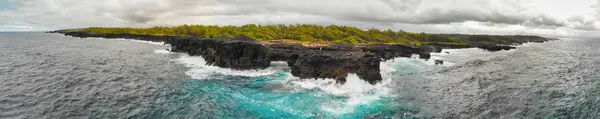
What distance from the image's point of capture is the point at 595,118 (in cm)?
2303

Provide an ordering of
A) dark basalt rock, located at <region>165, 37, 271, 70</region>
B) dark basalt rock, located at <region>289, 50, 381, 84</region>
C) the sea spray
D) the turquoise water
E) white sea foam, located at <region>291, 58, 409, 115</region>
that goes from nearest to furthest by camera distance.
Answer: the turquoise water → the sea spray → white sea foam, located at <region>291, 58, 409, 115</region> → dark basalt rock, located at <region>289, 50, 381, 84</region> → dark basalt rock, located at <region>165, 37, 271, 70</region>

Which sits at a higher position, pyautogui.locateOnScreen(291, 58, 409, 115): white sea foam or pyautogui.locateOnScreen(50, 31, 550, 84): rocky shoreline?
pyautogui.locateOnScreen(50, 31, 550, 84): rocky shoreline

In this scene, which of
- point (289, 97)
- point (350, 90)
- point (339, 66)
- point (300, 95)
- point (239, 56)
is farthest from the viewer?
point (239, 56)

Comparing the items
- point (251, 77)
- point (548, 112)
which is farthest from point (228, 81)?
point (548, 112)

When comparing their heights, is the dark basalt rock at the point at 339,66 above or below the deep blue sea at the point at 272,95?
above

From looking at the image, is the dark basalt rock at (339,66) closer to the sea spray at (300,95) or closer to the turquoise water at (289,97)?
the sea spray at (300,95)

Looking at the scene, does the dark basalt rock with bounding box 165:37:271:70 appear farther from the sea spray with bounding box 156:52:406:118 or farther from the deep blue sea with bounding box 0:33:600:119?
the sea spray with bounding box 156:52:406:118

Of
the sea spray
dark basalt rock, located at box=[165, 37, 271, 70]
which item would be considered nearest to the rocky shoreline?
dark basalt rock, located at box=[165, 37, 271, 70]

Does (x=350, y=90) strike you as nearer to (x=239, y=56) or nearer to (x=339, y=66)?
(x=339, y=66)

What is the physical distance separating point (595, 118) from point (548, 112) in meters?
2.85

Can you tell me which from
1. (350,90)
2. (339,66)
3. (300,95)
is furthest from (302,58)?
(300,95)

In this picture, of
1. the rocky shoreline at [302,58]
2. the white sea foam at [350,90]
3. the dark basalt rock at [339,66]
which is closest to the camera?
the white sea foam at [350,90]

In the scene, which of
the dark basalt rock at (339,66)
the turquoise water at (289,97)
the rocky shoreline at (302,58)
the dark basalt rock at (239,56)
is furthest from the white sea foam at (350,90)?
the dark basalt rock at (239,56)

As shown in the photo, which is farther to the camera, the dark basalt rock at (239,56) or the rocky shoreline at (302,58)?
the dark basalt rock at (239,56)
